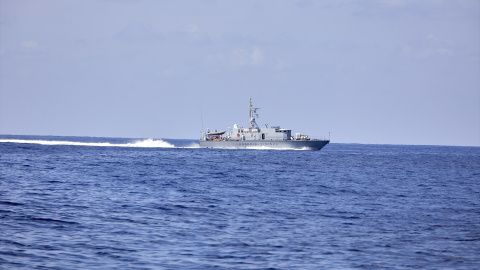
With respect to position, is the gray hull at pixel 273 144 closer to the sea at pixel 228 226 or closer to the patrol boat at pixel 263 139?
the patrol boat at pixel 263 139

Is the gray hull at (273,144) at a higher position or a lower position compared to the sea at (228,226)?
higher

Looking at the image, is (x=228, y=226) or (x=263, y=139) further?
(x=263, y=139)

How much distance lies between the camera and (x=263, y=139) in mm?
120438

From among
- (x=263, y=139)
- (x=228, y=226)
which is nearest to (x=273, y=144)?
(x=263, y=139)

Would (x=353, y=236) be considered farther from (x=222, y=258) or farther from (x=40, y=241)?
(x=40, y=241)

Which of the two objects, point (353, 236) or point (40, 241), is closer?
point (40, 241)

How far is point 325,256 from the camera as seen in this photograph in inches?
778

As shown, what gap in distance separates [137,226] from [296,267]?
367 inches

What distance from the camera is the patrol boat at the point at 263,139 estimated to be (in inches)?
4715

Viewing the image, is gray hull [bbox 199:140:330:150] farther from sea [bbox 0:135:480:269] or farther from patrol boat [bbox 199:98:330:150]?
sea [bbox 0:135:480:269]

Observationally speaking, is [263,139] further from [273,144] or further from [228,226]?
[228,226]

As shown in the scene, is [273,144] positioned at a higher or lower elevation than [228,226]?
higher

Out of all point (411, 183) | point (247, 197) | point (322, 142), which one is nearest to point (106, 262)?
point (247, 197)

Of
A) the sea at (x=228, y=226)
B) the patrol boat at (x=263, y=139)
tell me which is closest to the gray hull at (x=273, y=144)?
the patrol boat at (x=263, y=139)
